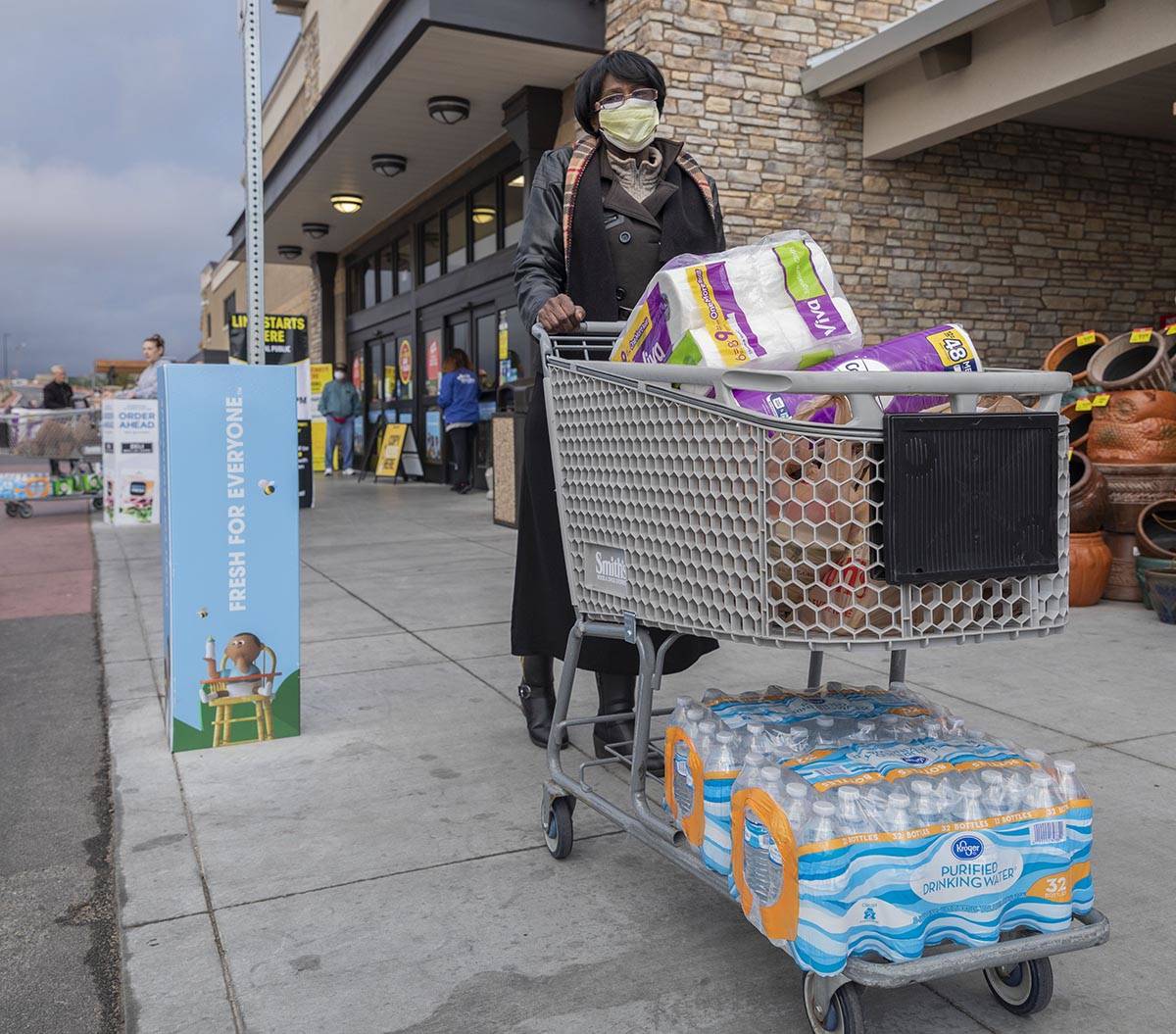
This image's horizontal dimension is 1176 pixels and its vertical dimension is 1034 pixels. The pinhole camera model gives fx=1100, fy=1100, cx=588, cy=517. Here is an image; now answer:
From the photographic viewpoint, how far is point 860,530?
6.26ft

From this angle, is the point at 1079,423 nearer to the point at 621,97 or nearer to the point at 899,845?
the point at 621,97

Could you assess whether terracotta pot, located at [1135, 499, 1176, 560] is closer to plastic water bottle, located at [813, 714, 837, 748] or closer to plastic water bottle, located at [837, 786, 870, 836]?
plastic water bottle, located at [813, 714, 837, 748]

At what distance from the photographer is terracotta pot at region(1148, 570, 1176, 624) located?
212 inches

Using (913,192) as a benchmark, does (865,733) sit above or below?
below

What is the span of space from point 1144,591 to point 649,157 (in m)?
3.96

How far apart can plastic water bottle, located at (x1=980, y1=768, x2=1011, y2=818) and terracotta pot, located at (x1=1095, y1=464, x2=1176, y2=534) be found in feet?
15.0

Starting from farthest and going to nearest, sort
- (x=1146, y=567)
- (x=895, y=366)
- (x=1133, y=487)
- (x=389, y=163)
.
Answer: (x=389, y=163)
(x=1133, y=487)
(x=1146, y=567)
(x=895, y=366)

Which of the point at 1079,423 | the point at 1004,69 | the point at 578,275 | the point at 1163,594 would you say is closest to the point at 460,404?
the point at 1004,69

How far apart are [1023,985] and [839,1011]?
1.29 feet

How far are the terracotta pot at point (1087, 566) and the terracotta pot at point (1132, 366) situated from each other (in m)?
0.97

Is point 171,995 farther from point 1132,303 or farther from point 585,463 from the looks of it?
point 1132,303

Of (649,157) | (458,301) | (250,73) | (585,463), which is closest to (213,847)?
(585,463)

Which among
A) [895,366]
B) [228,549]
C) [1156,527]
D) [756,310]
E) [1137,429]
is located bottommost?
[1156,527]

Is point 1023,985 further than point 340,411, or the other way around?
point 340,411
